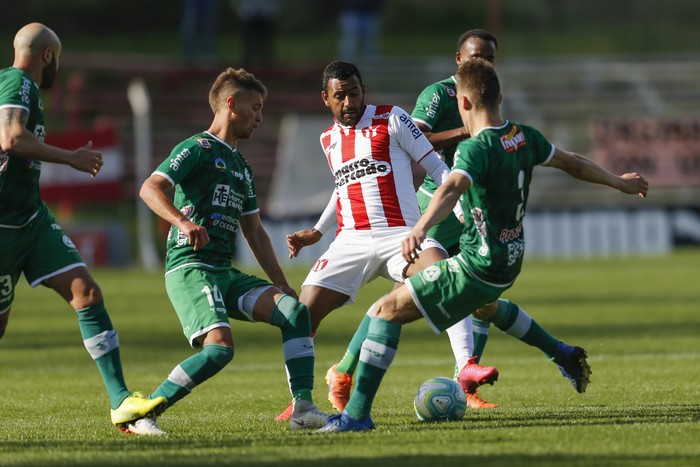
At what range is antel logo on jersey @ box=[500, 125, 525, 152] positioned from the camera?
7145mm

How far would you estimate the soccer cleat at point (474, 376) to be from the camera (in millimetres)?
8219

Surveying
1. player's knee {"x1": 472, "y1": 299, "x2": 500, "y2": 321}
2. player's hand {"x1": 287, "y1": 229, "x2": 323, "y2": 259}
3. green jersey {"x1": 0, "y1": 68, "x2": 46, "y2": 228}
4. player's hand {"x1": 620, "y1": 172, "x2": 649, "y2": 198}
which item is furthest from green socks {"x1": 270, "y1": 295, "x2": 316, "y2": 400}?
player's hand {"x1": 620, "y1": 172, "x2": 649, "y2": 198}

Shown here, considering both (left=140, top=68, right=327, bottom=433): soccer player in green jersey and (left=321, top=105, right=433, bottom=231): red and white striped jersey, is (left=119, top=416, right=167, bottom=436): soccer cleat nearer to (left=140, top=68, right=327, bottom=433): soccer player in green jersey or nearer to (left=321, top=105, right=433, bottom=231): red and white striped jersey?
(left=140, top=68, right=327, bottom=433): soccer player in green jersey

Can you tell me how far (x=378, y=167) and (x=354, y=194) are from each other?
245 mm

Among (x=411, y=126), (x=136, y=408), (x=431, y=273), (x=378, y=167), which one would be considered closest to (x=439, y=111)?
(x=411, y=126)

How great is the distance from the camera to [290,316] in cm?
758

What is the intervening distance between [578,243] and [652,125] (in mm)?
3728

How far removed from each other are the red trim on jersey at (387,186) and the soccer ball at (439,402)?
1.20 metres

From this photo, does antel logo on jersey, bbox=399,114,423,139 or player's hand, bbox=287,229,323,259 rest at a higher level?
antel logo on jersey, bbox=399,114,423,139

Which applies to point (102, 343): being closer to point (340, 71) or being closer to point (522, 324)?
point (340, 71)


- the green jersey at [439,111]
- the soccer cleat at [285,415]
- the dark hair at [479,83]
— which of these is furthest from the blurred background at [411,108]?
the dark hair at [479,83]

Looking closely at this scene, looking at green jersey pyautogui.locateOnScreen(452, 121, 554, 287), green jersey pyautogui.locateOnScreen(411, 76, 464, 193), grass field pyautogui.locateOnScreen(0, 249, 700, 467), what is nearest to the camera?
grass field pyautogui.locateOnScreen(0, 249, 700, 467)

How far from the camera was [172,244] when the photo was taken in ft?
25.6

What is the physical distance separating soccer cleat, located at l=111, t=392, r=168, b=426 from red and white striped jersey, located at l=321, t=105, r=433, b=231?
1.95m
